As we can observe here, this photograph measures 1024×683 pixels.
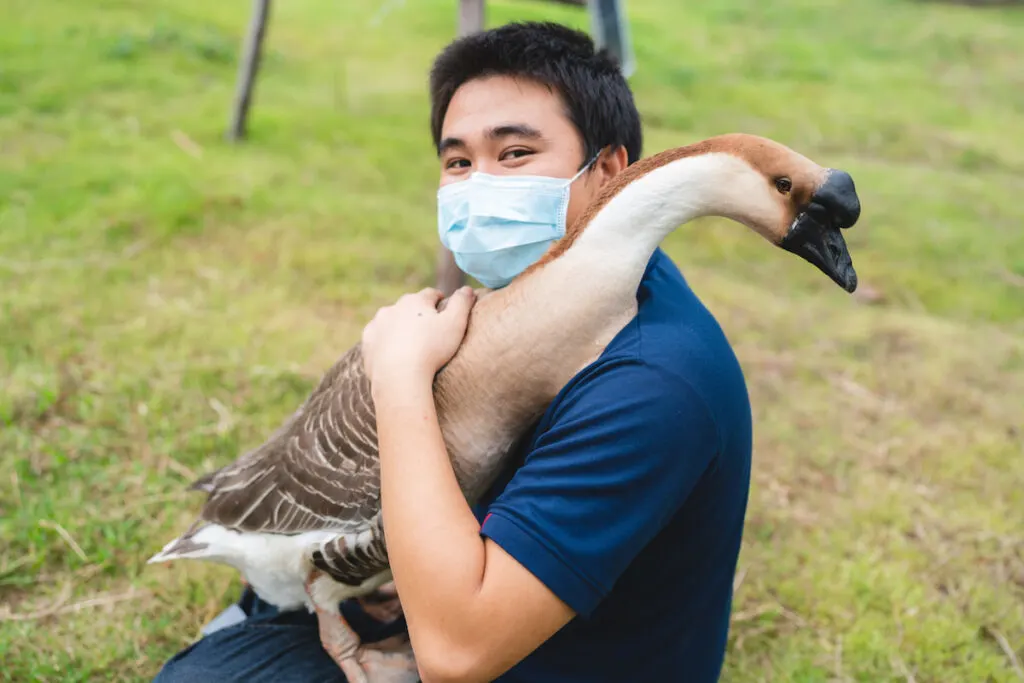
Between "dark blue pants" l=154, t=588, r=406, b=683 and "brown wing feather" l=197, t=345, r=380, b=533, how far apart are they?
10.5 inches

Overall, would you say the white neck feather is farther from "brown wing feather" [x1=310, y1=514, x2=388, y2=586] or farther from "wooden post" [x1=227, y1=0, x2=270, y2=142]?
"wooden post" [x1=227, y1=0, x2=270, y2=142]

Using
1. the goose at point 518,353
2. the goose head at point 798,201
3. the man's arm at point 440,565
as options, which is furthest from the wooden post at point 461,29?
the goose head at point 798,201

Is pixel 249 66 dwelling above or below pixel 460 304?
below

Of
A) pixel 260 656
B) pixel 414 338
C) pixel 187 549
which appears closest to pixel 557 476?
pixel 414 338

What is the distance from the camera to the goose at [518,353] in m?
1.31

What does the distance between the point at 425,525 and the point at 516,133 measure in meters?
0.77

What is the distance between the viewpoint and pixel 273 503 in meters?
1.76

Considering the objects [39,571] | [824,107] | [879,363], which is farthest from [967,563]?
[824,107]

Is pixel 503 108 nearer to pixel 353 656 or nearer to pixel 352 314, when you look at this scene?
pixel 353 656

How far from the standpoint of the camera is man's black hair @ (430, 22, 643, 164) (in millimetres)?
1624

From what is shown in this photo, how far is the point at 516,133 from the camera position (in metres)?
1.56

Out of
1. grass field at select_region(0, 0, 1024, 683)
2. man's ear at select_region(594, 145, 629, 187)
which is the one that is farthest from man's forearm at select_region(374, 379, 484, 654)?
grass field at select_region(0, 0, 1024, 683)

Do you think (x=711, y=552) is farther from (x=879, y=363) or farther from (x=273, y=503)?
(x=879, y=363)

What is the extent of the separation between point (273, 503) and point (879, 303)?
4065mm
